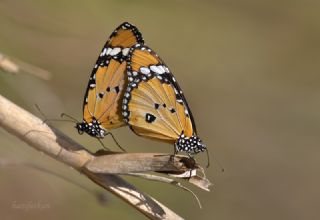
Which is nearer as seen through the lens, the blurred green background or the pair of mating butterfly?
the pair of mating butterfly

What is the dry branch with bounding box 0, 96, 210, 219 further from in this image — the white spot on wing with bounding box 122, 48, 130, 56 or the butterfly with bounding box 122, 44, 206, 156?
the white spot on wing with bounding box 122, 48, 130, 56

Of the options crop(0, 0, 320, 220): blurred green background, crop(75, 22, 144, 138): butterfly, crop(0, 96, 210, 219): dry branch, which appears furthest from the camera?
crop(0, 0, 320, 220): blurred green background

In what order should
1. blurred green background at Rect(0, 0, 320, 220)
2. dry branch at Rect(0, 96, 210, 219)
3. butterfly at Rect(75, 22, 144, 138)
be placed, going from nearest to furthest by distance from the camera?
dry branch at Rect(0, 96, 210, 219) < butterfly at Rect(75, 22, 144, 138) < blurred green background at Rect(0, 0, 320, 220)

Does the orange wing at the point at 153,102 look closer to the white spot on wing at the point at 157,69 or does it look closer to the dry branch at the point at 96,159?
the white spot on wing at the point at 157,69

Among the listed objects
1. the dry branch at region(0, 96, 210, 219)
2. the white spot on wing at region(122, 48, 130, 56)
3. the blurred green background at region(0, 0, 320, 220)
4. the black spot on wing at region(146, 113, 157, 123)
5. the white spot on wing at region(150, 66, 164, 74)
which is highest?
the white spot on wing at region(122, 48, 130, 56)

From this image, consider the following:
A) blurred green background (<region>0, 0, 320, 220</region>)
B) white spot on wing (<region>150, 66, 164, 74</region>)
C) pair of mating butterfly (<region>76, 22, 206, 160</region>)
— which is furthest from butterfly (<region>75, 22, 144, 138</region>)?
blurred green background (<region>0, 0, 320, 220</region>)

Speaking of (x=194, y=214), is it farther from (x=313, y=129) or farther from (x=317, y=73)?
(x=317, y=73)

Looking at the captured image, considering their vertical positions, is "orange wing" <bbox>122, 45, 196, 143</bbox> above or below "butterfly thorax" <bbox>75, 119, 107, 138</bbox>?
above

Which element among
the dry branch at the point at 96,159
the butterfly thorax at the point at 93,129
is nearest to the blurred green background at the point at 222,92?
the butterfly thorax at the point at 93,129
